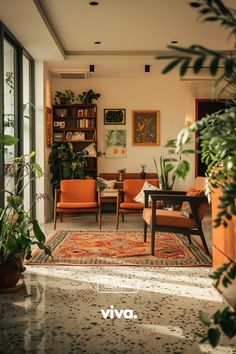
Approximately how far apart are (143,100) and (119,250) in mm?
4722

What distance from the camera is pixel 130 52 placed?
7.42 m

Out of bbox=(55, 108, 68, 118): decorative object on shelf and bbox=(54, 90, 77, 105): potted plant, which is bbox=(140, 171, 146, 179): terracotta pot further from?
bbox=(54, 90, 77, 105): potted plant

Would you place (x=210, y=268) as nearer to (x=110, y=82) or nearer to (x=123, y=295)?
(x=123, y=295)

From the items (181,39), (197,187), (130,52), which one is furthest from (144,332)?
(130,52)

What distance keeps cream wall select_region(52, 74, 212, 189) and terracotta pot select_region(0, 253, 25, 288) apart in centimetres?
576

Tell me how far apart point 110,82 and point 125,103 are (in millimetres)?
549

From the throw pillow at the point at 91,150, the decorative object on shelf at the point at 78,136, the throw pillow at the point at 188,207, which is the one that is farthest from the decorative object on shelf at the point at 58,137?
the throw pillow at the point at 188,207

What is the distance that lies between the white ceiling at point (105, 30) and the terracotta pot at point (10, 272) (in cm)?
288

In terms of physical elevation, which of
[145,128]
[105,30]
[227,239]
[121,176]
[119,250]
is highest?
[105,30]

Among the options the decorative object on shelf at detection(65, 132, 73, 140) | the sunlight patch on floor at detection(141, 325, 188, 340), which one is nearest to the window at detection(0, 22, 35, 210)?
the decorative object on shelf at detection(65, 132, 73, 140)

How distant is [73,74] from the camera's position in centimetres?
857

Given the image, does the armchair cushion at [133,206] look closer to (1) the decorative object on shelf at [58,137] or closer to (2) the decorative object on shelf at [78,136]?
(2) the decorative object on shelf at [78,136]

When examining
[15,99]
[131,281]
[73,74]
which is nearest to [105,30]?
[15,99]

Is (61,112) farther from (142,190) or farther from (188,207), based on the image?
(188,207)
